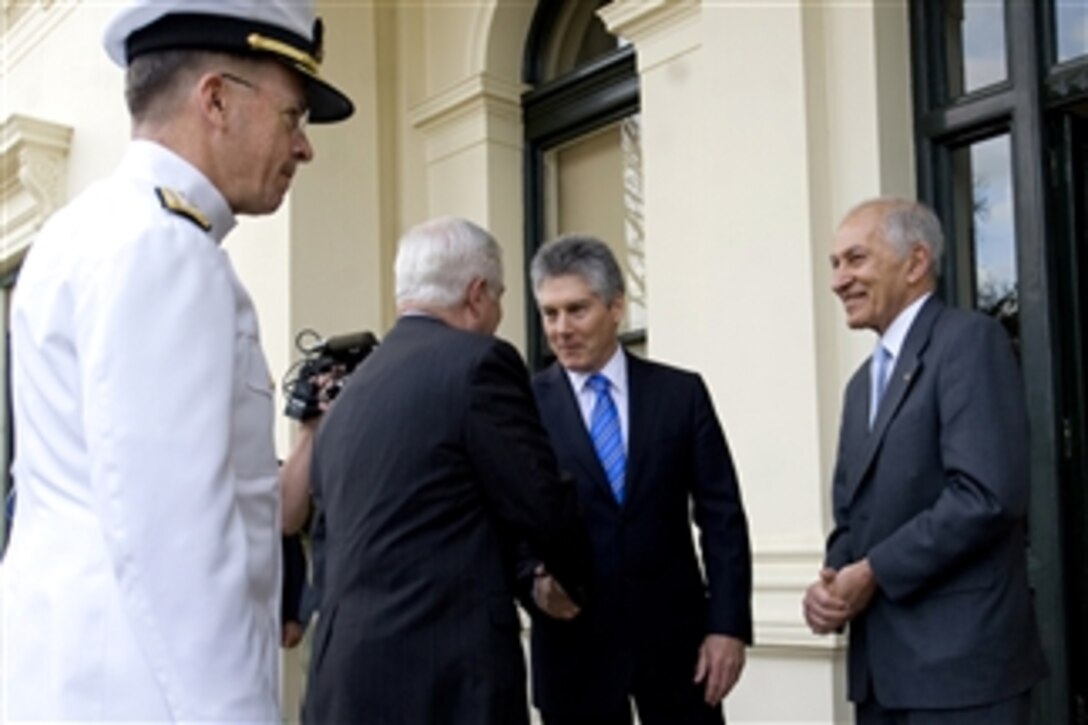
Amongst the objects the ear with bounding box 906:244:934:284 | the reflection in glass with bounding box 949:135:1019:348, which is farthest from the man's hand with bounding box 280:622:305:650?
the reflection in glass with bounding box 949:135:1019:348

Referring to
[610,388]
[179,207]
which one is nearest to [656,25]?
[610,388]

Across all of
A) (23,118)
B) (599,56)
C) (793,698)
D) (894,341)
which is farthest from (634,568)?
(23,118)

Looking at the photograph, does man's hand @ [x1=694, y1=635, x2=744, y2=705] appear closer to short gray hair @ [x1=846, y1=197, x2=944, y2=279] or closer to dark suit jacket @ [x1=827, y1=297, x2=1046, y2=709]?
dark suit jacket @ [x1=827, y1=297, x2=1046, y2=709]

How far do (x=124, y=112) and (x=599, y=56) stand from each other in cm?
366

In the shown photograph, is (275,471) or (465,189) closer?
(275,471)

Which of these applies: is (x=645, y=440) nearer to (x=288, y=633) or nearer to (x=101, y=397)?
(x=288, y=633)

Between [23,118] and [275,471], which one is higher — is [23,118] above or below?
above

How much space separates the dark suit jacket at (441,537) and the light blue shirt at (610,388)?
2.75 ft

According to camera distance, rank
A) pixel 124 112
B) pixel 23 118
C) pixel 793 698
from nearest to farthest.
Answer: pixel 793 698, pixel 124 112, pixel 23 118

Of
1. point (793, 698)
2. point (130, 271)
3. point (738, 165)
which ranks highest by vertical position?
point (738, 165)

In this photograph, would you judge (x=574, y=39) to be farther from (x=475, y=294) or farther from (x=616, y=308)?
(x=475, y=294)

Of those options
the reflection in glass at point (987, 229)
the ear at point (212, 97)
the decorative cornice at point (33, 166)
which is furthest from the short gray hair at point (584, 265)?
the decorative cornice at point (33, 166)

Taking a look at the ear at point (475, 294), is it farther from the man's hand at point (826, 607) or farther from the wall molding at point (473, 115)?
the wall molding at point (473, 115)

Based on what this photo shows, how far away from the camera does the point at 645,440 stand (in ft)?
12.4
